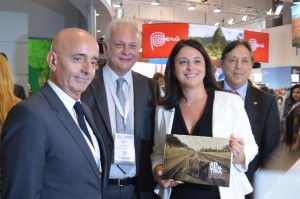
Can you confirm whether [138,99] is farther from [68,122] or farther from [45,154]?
[45,154]

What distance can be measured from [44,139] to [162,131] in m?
0.93

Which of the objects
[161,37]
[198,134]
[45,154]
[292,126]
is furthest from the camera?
[161,37]

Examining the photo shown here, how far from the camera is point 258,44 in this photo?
9.81 m

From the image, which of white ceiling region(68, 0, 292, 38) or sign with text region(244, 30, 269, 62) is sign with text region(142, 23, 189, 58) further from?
white ceiling region(68, 0, 292, 38)

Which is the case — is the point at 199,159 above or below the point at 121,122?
below

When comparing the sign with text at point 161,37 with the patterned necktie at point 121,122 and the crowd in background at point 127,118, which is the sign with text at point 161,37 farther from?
the patterned necktie at point 121,122

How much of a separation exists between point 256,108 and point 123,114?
0.93m

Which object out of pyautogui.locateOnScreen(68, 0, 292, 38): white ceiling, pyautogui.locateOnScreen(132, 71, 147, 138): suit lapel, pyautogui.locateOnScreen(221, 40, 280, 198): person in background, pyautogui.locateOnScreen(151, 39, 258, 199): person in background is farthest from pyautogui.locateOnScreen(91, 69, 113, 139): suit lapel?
pyautogui.locateOnScreen(68, 0, 292, 38): white ceiling

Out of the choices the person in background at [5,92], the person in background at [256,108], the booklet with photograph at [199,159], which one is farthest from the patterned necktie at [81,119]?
the person in background at [256,108]

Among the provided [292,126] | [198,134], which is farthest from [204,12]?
[198,134]

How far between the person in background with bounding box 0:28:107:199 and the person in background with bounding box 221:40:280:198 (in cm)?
115

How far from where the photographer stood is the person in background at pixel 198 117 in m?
2.00

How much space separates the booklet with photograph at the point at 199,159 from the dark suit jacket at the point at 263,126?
0.69 meters

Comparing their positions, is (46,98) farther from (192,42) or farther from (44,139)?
(192,42)
